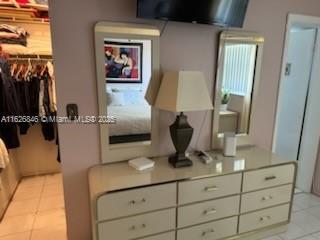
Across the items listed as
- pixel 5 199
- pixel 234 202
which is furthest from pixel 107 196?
pixel 5 199

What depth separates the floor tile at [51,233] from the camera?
2037 mm

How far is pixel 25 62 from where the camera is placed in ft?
9.07

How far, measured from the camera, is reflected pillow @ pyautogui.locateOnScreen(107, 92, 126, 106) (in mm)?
1733

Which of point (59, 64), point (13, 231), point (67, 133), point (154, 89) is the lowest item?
point (13, 231)

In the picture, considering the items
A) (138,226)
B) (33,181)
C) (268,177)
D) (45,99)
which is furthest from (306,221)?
(33,181)

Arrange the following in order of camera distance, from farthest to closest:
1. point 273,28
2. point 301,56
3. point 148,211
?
point 301,56 → point 273,28 → point 148,211

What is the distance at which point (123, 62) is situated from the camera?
1.74 metres

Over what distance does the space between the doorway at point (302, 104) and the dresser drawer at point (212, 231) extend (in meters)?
1.04

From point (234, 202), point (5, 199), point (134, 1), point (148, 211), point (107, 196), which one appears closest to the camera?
point (107, 196)

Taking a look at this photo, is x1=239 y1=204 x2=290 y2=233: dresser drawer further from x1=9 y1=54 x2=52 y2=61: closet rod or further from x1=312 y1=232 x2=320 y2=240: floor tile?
x1=9 y1=54 x2=52 y2=61: closet rod

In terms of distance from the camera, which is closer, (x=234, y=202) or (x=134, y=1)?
(x=134, y=1)

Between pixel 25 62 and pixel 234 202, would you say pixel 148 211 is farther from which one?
pixel 25 62

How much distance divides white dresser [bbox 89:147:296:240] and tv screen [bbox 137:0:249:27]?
3.52 ft

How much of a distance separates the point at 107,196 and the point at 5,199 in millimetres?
1672
